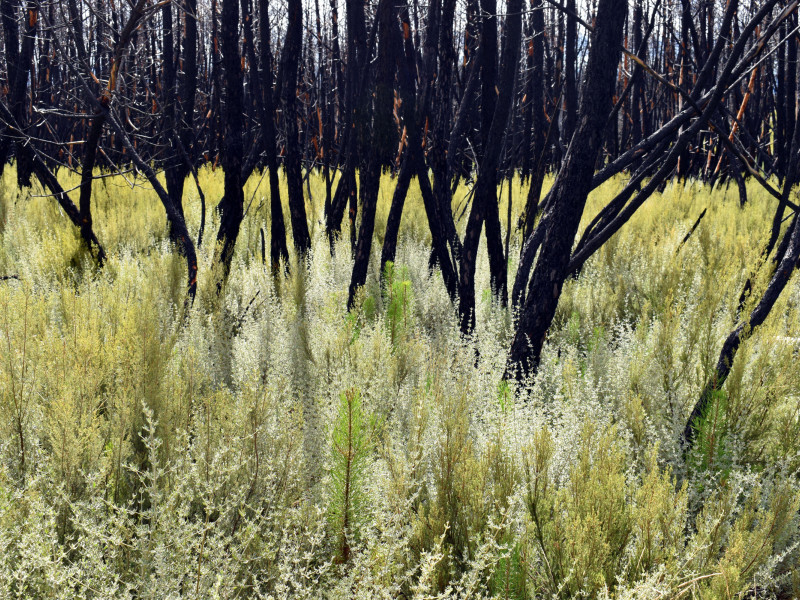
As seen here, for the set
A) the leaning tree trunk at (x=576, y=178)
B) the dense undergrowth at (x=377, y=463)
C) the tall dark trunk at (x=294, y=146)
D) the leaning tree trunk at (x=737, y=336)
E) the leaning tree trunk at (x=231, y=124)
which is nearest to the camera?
the dense undergrowth at (x=377, y=463)

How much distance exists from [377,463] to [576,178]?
4.17 ft

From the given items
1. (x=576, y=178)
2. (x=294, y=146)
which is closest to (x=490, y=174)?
(x=576, y=178)

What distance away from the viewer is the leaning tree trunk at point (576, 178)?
7.07 ft

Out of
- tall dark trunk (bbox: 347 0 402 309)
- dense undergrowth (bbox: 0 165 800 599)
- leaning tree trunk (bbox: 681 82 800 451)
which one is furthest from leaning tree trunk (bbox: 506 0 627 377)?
tall dark trunk (bbox: 347 0 402 309)

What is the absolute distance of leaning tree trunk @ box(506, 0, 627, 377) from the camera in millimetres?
Result: 2154

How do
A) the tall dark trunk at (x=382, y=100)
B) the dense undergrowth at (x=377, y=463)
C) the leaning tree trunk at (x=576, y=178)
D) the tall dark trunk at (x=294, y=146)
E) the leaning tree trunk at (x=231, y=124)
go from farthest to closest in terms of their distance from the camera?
the tall dark trunk at (x=294, y=146)
the leaning tree trunk at (x=231, y=124)
the tall dark trunk at (x=382, y=100)
the leaning tree trunk at (x=576, y=178)
the dense undergrowth at (x=377, y=463)

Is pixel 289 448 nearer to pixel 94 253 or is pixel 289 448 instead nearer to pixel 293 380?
pixel 293 380

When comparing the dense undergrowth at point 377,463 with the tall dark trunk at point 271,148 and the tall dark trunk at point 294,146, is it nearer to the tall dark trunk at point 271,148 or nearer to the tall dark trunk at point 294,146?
the tall dark trunk at point 271,148

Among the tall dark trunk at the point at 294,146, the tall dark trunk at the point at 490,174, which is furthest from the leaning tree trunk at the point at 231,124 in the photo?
the tall dark trunk at the point at 490,174

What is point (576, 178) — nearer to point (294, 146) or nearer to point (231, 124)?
point (231, 124)

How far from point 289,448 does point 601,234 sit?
148 cm

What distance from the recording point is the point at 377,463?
1.81m

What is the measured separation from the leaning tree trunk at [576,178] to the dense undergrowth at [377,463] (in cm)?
22

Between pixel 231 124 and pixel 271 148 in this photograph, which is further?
pixel 271 148
